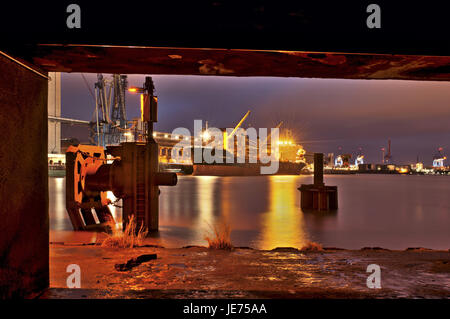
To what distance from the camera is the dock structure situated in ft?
61.9

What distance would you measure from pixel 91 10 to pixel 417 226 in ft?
70.3

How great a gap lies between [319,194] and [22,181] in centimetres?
1734

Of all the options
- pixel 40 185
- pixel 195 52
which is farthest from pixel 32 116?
pixel 195 52

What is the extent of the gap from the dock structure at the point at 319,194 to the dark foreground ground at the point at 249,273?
499 inches

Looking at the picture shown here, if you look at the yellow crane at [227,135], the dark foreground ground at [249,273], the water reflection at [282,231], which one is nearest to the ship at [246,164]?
the yellow crane at [227,135]


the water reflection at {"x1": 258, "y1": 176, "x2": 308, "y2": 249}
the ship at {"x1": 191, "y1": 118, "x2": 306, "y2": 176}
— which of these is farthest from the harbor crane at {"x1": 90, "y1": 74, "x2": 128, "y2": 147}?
the water reflection at {"x1": 258, "y1": 176, "x2": 308, "y2": 249}

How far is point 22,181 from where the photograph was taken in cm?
332

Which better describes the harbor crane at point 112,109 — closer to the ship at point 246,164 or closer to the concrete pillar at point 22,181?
A: the ship at point 246,164

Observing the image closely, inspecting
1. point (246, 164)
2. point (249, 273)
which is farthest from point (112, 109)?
point (249, 273)

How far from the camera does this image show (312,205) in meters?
19.7

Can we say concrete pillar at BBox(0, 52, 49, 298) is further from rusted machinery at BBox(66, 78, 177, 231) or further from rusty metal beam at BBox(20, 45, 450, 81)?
rusted machinery at BBox(66, 78, 177, 231)

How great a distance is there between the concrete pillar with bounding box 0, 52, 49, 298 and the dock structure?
54.5 feet

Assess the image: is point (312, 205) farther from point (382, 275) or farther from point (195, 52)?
point (195, 52)

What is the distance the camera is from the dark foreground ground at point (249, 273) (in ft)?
12.3
